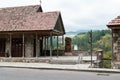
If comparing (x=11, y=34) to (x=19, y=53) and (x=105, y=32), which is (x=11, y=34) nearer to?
(x=19, y=53)

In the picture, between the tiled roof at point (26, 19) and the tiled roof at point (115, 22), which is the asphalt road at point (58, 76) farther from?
the tiled roof at point (26, 19)

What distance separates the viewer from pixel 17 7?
37.4m

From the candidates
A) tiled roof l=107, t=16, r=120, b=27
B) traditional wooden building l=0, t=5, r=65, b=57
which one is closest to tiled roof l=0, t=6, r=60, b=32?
traditional wooden building l=0, t=5, r=65, b=57

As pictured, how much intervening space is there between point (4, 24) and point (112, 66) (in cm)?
1596

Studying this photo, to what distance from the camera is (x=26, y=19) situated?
111 feet

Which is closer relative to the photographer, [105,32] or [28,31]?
[28,31]

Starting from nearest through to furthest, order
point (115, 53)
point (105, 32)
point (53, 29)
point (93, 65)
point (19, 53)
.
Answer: point (115, 53), point (93, 65), point (53, 29), point (19, 53), point (105, 32)

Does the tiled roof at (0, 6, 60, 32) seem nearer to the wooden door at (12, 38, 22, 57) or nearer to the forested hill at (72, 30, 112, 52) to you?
the wooden door at (12, 38, 22, 57)

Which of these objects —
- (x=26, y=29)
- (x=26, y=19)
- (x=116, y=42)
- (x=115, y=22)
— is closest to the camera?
(x=115, y=22)

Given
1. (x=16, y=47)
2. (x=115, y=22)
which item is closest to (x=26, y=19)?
(x=16, y=47)

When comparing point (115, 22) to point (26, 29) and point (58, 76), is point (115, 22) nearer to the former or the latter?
point (58, 76)

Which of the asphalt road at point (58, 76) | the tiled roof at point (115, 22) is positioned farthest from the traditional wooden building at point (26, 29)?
the asphalt road at point (58, 76)

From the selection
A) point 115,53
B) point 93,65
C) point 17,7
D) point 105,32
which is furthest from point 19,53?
point 105,32

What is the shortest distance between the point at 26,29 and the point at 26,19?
2244mm
